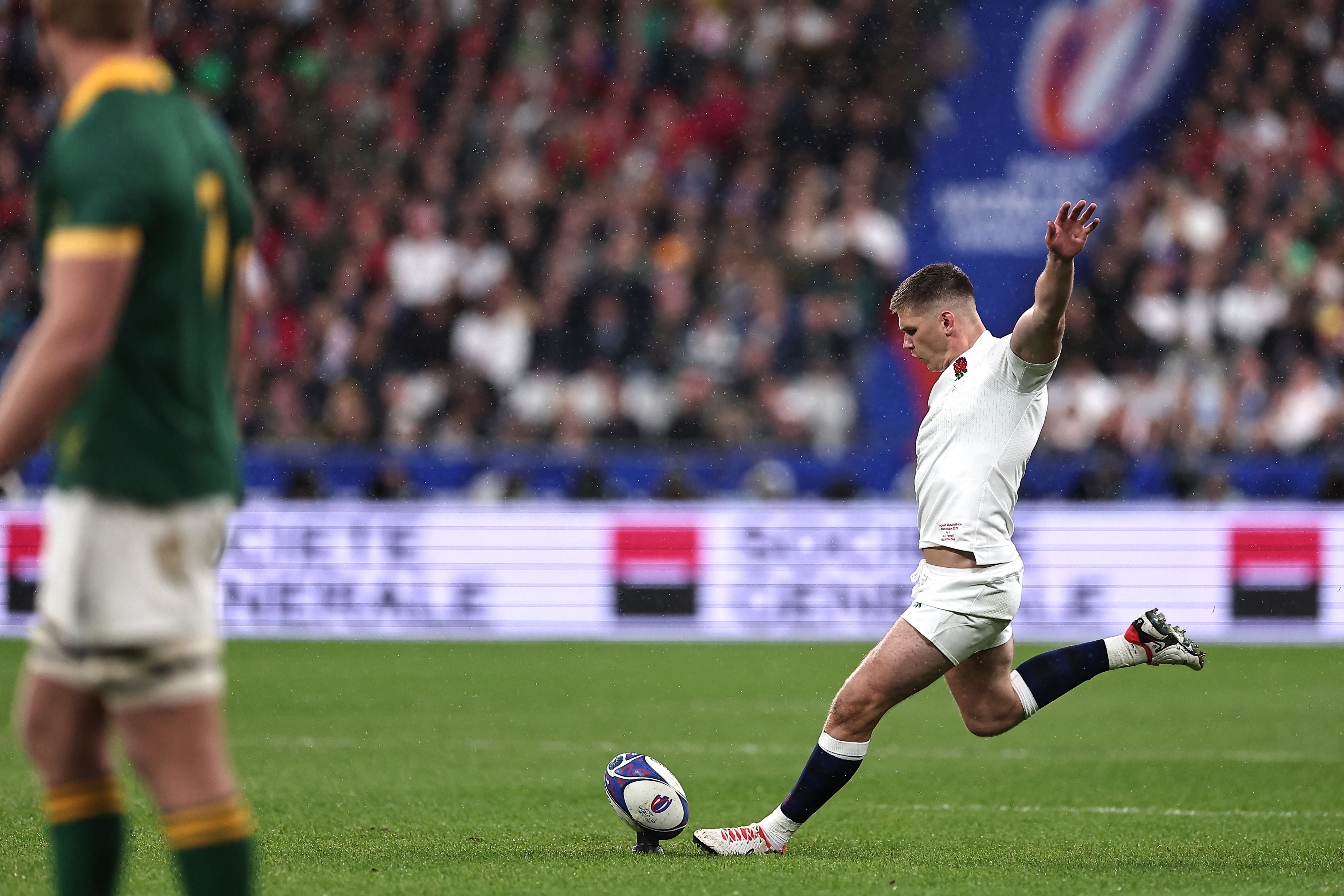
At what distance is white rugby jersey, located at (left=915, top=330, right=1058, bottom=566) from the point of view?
19.9ft

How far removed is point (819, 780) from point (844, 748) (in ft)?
0.50

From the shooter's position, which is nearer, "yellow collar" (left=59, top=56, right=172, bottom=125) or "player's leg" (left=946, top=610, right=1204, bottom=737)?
"yellow collar" (left=59, top=56, right=172, bottom=125)

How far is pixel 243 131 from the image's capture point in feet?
69.8

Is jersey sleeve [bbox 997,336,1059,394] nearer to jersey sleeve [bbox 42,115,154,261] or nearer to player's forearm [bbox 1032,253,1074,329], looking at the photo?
player's forearm [bbox 1032,253,1074,329]

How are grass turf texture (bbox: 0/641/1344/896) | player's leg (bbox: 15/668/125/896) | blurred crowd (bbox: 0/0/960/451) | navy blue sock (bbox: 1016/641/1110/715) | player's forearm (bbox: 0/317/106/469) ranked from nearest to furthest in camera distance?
player's forearm (bbox: 0/317/106/469) < player's leg (bbox: 15/668/125/896) < grass turf texture (bbox: 0/641/1344/896) < navy blue sock (bbox: 1016/641/1110/715) < blurred crowd (bbox: 0/0/960/451)

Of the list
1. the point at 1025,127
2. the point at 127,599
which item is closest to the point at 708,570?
the point at 1025,127

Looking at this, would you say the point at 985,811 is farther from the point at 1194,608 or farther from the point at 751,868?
the point at 1194,608

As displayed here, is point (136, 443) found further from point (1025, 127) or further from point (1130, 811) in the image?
point (1025, 127)

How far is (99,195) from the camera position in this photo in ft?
10.4

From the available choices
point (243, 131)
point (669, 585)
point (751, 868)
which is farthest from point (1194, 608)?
point (243, 131)

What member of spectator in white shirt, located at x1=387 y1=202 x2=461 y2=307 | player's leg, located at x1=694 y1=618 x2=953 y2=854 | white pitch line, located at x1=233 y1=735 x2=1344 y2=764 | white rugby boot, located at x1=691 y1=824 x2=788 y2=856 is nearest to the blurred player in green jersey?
player's leg, located at x1=694 y1=618 x2=953 y2=854

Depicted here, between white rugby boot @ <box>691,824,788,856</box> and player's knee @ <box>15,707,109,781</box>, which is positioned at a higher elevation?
player's knee @ <box>15,707,109,781</box>

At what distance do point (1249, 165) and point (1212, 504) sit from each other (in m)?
6.10

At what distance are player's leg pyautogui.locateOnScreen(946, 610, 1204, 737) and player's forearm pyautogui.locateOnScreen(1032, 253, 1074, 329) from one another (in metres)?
1.23
